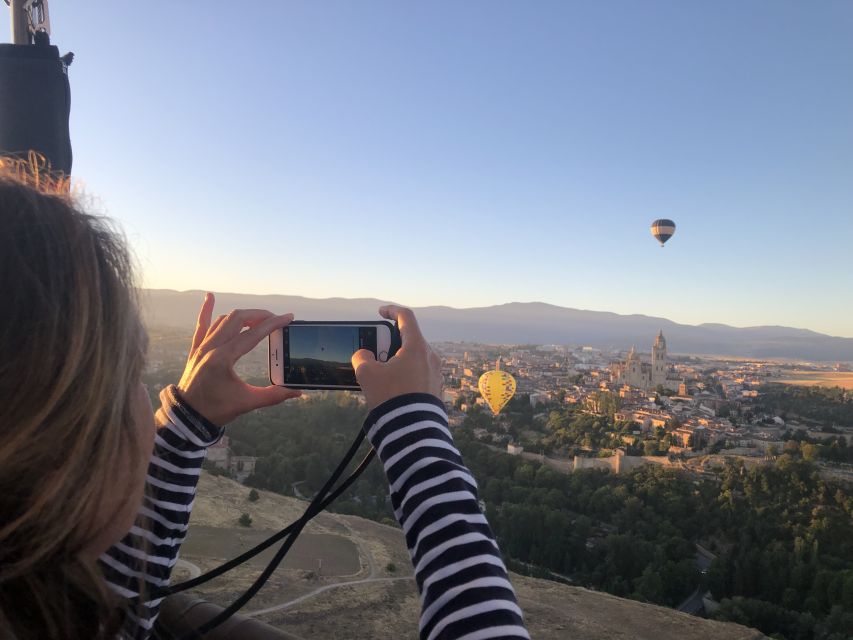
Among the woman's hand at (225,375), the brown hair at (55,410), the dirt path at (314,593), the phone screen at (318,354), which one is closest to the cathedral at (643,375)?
the dirt path at (314,593)

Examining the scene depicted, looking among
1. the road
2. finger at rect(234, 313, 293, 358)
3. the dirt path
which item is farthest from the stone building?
finger at rect(234, 313, 293, 358)

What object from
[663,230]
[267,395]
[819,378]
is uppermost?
[663,230]

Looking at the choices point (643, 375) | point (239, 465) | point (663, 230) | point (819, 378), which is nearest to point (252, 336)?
point (239, 465)

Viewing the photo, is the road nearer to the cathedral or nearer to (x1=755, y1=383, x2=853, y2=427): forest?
(x1=755, y1=383, x2=853, y2=427): forest

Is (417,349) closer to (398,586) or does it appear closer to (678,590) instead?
(398,586)

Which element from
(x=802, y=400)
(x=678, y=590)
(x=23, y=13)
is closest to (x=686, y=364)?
(x=802, y=400)

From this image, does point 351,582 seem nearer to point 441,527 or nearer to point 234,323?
point 234,323

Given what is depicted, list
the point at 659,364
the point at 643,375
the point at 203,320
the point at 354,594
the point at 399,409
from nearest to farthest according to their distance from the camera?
the point at 399,409
the point at 203,320
the point at 354,594
the point at 643,375
the point at 659,364
